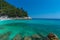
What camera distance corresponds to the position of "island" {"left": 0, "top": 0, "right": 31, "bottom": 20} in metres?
5.11

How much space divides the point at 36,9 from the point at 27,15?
34 centimetres

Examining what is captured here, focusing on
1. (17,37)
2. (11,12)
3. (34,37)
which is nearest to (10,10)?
(11,12)

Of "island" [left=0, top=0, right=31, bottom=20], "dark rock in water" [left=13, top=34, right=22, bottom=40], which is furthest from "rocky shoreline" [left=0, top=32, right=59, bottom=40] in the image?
"island" [left=0, top=0, right=31, bottom=20]

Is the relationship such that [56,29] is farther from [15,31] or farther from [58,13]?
[15,31]

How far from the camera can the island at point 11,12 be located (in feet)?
16.8

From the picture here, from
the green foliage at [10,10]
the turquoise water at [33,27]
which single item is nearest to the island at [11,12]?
the green foliage at [10,10]

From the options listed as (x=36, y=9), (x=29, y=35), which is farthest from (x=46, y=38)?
(x=36, y=9)

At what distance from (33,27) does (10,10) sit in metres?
1.03

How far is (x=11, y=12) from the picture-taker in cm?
534

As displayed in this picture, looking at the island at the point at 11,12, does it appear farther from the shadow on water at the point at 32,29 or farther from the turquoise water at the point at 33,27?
the shadow on water at the point at 32,29

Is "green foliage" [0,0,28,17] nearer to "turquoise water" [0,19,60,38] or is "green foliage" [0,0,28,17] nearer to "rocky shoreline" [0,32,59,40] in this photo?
"turquoise water" [0,19,60,38]

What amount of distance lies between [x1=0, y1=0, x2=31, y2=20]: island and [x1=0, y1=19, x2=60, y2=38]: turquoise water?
0.22 m

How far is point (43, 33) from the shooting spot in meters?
4.75

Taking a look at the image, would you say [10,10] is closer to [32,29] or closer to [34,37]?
[32,29]
